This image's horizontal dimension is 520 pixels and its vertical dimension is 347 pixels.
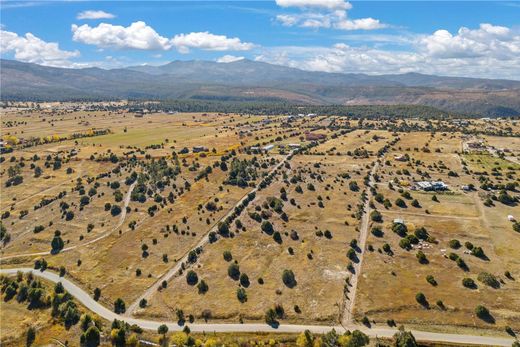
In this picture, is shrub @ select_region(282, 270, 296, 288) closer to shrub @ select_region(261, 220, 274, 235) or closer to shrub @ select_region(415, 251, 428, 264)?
shrub @ select_region(261, 220, 274, 235)

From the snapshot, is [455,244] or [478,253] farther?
[455,244]

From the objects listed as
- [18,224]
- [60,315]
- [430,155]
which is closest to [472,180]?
[430,155]

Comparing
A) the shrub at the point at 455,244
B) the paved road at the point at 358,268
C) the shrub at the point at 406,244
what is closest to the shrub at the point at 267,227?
the paved road at the point at 358,268

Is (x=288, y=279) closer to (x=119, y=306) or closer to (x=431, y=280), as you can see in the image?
(x=431, y=280)

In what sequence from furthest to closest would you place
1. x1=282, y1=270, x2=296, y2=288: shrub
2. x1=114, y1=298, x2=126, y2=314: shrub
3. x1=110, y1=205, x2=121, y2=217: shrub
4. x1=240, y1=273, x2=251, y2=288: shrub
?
1. x1=110, y1=205, x2=121, y2=217: shrub
2. x1=240, y1=273, x2=251, y2=288: shrub
3. x1=282, y1=270, x2=296, y2=288: shrub
4. x1=114, y1=298, x2=126, y2=314: shrub

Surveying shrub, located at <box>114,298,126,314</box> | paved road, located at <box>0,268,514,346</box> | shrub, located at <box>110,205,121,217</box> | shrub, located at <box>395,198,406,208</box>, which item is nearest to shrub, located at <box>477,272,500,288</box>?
paved road, located at <box>0,268,514,346</box>

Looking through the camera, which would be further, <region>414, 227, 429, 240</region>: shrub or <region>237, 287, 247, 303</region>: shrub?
<region>414, 227, 429, 240</region>: shrub

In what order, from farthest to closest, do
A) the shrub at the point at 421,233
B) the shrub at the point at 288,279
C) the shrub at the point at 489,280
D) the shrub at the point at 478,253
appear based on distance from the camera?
1. the shrub at the point at 421,233
2. the shrub at the point at 478,253
3. the shrub at the point at 288,279
4. the shrub at the point at 489,280

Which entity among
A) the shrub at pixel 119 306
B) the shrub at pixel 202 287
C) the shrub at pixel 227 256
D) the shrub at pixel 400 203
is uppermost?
the shrub at pixel 400 203

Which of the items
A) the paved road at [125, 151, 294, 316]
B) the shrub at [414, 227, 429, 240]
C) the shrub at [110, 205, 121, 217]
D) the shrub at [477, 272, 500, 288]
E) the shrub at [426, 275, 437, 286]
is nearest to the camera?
the shrub at [477, 272, 500, 288]

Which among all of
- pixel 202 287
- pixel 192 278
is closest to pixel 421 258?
pixel 202 287

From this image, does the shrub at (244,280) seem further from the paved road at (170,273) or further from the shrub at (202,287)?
the paved road at (170,273)
